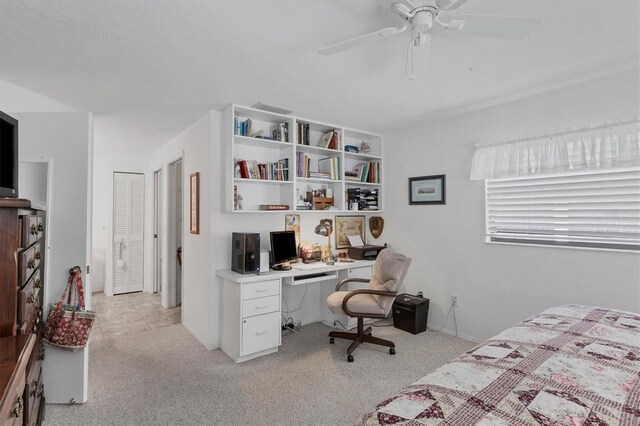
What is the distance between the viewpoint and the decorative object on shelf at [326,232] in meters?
3.87

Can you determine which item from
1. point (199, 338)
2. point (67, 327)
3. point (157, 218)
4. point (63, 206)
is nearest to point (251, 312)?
point (199, 338)

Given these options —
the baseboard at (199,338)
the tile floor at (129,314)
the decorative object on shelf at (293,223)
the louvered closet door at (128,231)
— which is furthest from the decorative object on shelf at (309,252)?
the louvered closet door at (128,231)

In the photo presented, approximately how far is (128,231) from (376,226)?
3.96 metres

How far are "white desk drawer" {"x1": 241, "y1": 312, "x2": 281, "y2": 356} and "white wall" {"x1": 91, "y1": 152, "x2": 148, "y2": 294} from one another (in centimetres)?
325

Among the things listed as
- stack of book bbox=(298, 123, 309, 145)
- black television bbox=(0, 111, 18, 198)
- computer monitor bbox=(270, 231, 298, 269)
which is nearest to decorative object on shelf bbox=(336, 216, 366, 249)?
computer monitor bbox=(270, 231, 298, 269)

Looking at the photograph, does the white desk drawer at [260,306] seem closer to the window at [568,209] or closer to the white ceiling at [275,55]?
the white ceiling at [275,55]

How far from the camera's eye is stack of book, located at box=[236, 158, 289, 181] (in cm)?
317

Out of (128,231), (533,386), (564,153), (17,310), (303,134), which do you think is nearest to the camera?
(533,386)

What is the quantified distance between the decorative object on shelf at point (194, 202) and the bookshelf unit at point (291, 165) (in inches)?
18.9

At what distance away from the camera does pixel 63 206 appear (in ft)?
7.58

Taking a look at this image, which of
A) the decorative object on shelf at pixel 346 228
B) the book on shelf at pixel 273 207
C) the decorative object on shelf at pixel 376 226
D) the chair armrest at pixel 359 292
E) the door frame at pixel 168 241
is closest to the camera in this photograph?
the chair armrest at pixel 359 292

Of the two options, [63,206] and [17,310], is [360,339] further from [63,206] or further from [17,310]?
[63,206]

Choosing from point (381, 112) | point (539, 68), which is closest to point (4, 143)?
point (381, 112)

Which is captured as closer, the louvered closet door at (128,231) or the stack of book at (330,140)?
the stack of book at (330,140)
